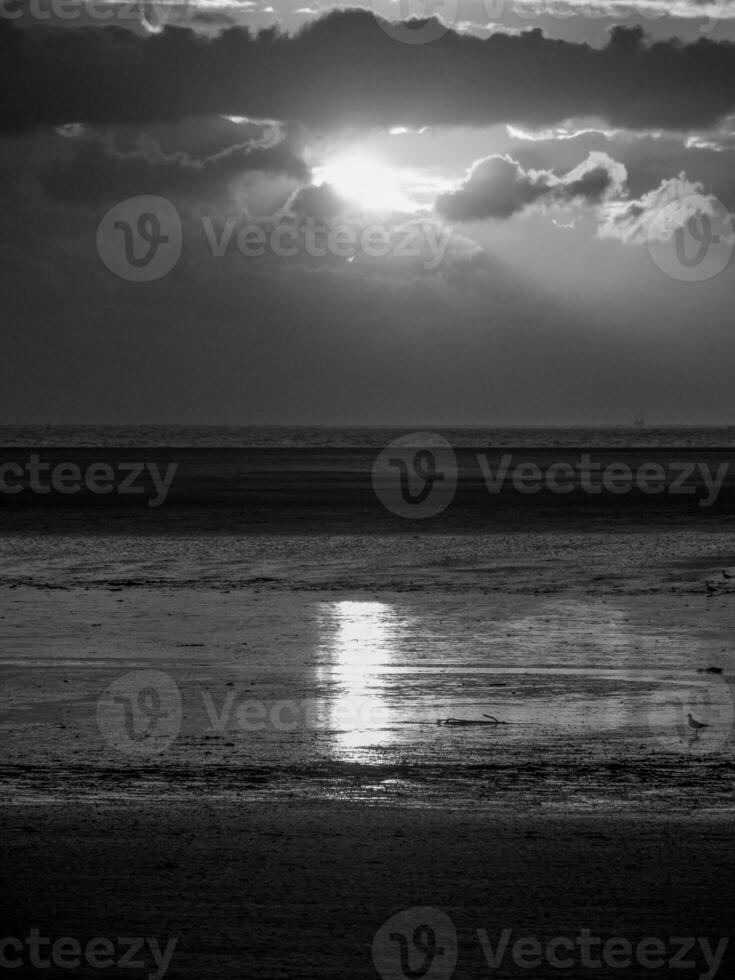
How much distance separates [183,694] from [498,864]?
18.4 feet

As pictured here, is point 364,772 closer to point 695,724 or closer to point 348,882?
point 348,882

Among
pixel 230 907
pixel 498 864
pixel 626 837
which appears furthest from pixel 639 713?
pixel 230 907

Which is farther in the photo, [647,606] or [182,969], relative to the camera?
[647,606]

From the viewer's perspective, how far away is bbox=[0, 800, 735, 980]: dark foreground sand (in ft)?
18.2

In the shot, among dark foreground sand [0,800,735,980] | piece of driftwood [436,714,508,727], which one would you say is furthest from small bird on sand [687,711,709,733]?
dark foreground sand [0,800,735,980]

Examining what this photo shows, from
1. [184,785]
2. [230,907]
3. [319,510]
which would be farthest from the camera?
[319,510]

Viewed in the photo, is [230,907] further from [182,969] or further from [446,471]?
[446,471]

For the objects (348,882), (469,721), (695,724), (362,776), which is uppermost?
(469,721)

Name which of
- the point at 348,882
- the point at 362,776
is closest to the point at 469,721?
the point at 362,776

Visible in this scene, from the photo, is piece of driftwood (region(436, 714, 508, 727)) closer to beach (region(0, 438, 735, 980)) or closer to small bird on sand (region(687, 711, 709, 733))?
beach (region(0, 438, 735, 980))

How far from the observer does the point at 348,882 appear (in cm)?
637

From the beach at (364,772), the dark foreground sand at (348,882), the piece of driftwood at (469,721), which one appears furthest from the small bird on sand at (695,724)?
the dark foreground sand at (348,882)

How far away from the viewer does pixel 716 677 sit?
12641mm

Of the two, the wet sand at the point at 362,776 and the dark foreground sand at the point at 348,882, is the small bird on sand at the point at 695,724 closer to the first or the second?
the wet sand at the point at 362,776
